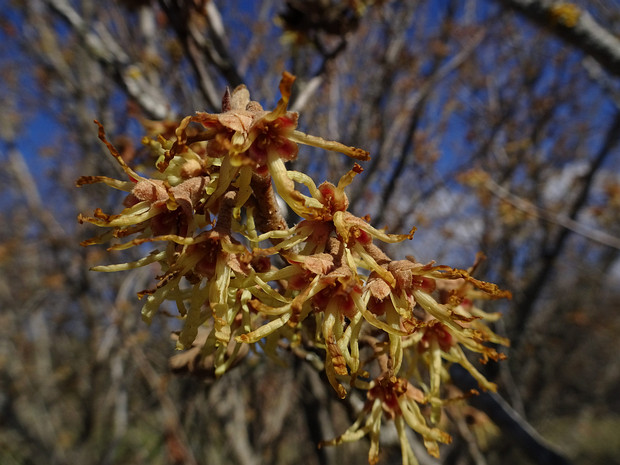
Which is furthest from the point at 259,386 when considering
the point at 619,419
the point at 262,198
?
the point at 619,419

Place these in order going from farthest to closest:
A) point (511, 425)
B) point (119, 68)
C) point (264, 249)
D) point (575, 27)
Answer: point (575, 27) < point (119, 68) < point (511, 425) < point (264, 249)

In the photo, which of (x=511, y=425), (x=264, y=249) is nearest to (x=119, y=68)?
(x=264, y=249)

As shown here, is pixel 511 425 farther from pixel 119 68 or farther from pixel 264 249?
pixel 119 68

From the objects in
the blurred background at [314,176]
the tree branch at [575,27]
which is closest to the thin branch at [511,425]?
the blurred background at [314,176]

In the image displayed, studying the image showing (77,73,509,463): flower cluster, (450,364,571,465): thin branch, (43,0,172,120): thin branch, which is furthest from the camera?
A: (43,0,172,120): thin branch

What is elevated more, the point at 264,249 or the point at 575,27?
the point at 575,27

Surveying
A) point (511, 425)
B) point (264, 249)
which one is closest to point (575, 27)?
point (511, 425)

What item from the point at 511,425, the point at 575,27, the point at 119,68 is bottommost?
the point at 511,425

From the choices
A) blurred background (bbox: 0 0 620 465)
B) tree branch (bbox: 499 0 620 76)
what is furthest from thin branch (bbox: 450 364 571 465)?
tree branch (bbox: 499 0 620 76)

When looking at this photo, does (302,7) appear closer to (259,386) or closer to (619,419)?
(259,386)

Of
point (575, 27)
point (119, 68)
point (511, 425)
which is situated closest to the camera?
point (511, 425)

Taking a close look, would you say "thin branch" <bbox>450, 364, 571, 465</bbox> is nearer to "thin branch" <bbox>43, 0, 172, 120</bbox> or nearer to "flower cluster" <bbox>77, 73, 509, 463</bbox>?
"flower cluster" <bbox>77, 73, 509, 463</bbox>

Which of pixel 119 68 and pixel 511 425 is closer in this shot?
pixel 511 425
